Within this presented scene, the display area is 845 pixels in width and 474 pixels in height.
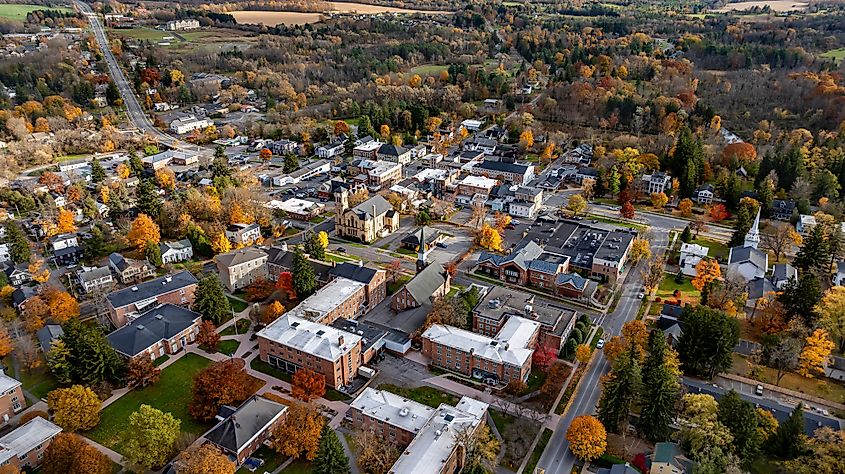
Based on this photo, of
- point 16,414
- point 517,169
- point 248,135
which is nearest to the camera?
point 16,414

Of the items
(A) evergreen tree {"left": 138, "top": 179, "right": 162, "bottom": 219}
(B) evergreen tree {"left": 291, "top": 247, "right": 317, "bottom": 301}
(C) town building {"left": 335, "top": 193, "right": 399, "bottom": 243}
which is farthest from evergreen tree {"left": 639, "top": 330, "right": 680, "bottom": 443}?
(A) evergreen tree {"left": 138, "top": 179, "right": 162, "bottom": 219}

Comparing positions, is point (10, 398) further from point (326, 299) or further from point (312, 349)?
point (326, 299)

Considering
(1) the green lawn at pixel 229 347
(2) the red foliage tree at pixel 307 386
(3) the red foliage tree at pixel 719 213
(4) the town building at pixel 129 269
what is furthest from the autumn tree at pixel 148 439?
(3) the red foliage tree at pixel 719 213

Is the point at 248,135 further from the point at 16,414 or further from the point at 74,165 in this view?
the point at 16,414

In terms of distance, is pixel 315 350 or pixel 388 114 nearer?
pixel 315 350

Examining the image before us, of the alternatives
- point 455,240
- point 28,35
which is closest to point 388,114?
point 455,240

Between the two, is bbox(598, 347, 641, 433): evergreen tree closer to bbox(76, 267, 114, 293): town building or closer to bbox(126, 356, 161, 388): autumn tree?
bbox(126, 356, 161, 388): autumn tree
